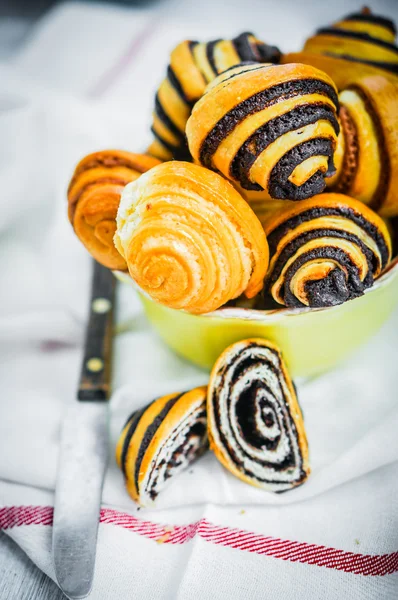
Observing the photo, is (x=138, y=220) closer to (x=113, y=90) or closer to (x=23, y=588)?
(x=23, y=588)

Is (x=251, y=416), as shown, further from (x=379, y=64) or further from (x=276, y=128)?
(x=379, y=64)

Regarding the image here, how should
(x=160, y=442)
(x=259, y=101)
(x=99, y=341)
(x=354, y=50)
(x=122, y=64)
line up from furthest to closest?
(x=122, y=64), (x=99, y=341), (x=354, y=50), (x=160, y=442), (x=259, y=101)

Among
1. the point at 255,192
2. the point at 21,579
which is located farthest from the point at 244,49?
the point at 21,579

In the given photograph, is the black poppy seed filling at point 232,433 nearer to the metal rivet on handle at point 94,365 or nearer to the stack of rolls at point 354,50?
the metal rivet on handle at point 94,365

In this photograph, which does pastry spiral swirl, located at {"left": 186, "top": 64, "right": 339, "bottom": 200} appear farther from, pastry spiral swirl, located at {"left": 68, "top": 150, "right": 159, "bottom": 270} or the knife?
the knife

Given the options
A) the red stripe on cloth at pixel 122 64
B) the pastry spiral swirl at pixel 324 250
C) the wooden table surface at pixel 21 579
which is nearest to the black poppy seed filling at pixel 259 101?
the pastry spiral swirl at pixel 324 250

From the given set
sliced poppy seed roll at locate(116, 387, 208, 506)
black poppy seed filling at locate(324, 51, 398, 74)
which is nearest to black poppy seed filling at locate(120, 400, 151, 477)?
sliced poppy seed roll at locate(116, 387, 208, 506)
